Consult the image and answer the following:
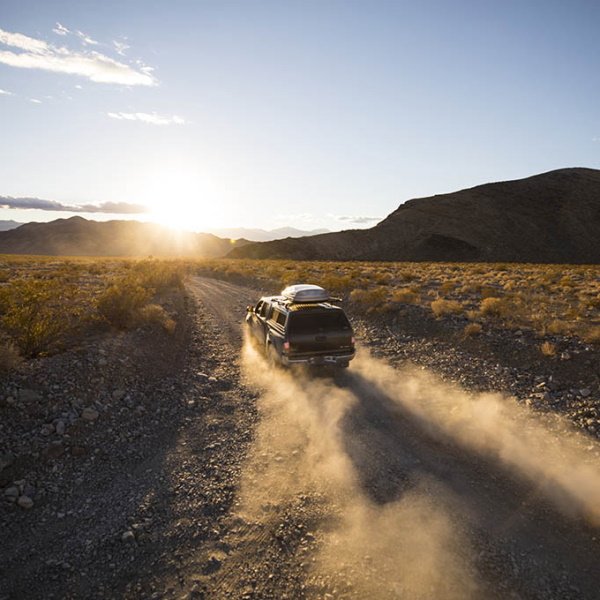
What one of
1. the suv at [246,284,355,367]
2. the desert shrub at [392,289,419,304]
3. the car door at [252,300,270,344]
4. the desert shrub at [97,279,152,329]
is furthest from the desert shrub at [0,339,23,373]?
the desert shrub at [392,289,419,304]

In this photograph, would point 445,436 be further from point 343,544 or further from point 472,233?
point 472,233

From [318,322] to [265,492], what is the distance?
15.2 feet

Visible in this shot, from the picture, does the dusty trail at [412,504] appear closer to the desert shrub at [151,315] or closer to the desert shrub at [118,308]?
the desert shrub at [118,308]

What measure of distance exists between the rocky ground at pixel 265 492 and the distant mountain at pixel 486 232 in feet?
236

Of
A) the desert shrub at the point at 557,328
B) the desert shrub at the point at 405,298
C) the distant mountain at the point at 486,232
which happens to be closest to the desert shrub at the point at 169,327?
the desert shrub at the point at 405,298

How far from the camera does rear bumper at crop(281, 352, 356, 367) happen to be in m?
8.90

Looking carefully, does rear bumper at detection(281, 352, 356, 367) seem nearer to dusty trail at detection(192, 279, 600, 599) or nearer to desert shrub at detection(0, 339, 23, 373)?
dusty trail at detection(192, 279, 600, 599)

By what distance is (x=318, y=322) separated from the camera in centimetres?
921

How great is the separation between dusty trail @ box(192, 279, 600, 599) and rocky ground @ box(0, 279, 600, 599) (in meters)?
0.02

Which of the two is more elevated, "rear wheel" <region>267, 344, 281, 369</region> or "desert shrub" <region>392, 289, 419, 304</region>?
"desert shrub" <region>392, 289, 419, 304</region>

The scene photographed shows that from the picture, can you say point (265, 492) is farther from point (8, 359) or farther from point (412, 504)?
point (8, 359)

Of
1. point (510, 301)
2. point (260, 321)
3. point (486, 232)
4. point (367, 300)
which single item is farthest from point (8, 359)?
point (486, 232)

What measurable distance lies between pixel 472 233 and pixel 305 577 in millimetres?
87045

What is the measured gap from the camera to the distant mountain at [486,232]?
3044 inches
